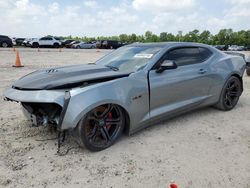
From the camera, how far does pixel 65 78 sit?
11.6ft

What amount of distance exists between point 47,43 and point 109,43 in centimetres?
993

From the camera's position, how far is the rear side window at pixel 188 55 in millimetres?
4387

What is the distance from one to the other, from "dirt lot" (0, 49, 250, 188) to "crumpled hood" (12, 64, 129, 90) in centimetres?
87

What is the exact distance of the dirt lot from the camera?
2852 mm

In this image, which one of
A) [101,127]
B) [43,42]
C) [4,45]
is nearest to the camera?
[101,127]

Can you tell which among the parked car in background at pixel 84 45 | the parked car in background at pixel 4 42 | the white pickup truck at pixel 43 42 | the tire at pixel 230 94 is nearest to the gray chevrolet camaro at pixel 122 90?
the tire at pixel 230 94

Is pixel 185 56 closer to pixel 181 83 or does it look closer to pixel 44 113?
pixel 181 83

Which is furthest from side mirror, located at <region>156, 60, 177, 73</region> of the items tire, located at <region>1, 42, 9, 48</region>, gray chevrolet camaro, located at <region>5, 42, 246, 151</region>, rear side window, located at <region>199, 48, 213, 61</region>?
tire, located at <region>1, 42, 9, 48</region>

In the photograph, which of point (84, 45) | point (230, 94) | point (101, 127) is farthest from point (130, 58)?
point (84, 45)

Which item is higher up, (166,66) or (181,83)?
(166,66)

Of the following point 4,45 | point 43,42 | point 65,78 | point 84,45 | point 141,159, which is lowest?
point 84,45

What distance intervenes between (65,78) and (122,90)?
798mm

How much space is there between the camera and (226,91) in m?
5.23

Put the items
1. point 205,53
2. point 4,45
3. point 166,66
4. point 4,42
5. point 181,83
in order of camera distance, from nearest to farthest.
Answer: point 166,66
point 181,83
point 205,53
point 4,42
point 4,45
